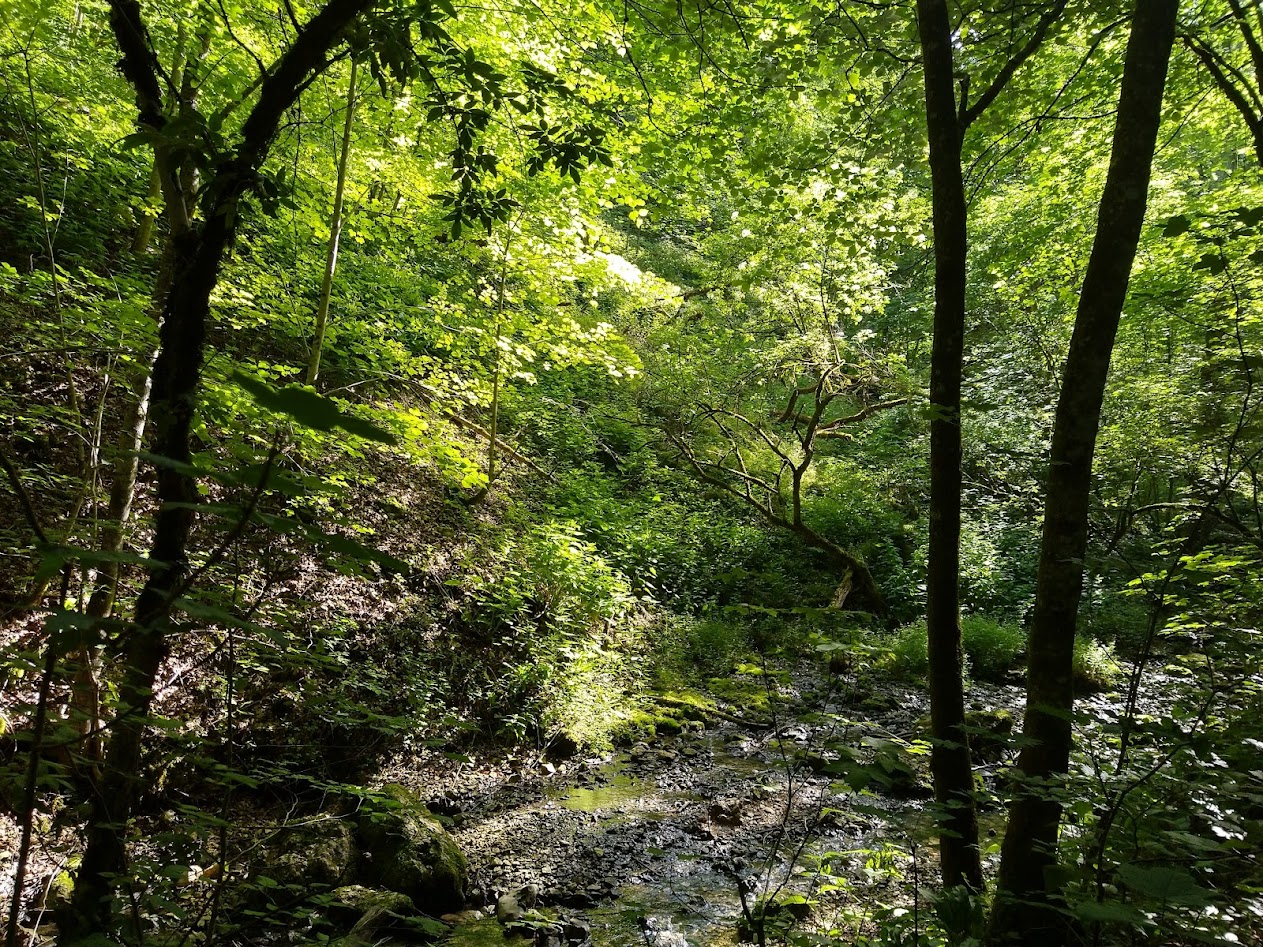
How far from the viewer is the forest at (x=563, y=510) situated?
1.82m

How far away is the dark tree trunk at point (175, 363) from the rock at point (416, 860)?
2337mm

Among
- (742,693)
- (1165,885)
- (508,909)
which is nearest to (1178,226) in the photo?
(1165,885)

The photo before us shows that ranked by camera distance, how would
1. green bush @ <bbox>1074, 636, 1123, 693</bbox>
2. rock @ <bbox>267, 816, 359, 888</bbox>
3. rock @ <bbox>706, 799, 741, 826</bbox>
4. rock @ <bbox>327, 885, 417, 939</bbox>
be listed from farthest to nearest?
1. green bush @ <bbox>1074, 636, 1123, 693</bbox>
2. rock @ <bbox>706, 799, 741, 826</bbox>
3. rock @ <bbox>267, 816, 359, 888</bbox>
4. rock @ <bbox>327, 885, 417, 939</bbox>

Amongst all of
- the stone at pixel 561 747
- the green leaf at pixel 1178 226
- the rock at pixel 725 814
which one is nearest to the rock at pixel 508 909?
the rock at pixel 725 814

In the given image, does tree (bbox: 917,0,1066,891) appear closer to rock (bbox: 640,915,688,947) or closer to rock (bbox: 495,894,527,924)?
rock (bbox: 640,915,688,947)

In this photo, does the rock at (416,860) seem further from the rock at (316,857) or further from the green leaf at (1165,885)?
the green leaf at (1165,885)

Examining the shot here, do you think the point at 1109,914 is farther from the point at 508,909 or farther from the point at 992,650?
the point at 992,650

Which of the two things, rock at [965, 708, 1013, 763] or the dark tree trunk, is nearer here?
the dark tree trunk

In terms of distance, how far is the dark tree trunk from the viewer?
1411 millimetres

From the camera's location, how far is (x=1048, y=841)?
241cm

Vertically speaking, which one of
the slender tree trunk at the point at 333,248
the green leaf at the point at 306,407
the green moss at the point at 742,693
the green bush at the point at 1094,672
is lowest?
the green leaf at the point at 306,407

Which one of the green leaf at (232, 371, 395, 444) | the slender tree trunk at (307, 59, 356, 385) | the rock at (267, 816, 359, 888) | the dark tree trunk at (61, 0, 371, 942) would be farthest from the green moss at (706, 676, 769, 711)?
the green leaf at (232, 371, 395, 444)

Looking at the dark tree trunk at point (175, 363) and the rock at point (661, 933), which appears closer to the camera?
the dark tree trunk at point (175, 363)

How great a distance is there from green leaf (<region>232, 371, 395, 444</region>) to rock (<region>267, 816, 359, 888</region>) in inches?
135
